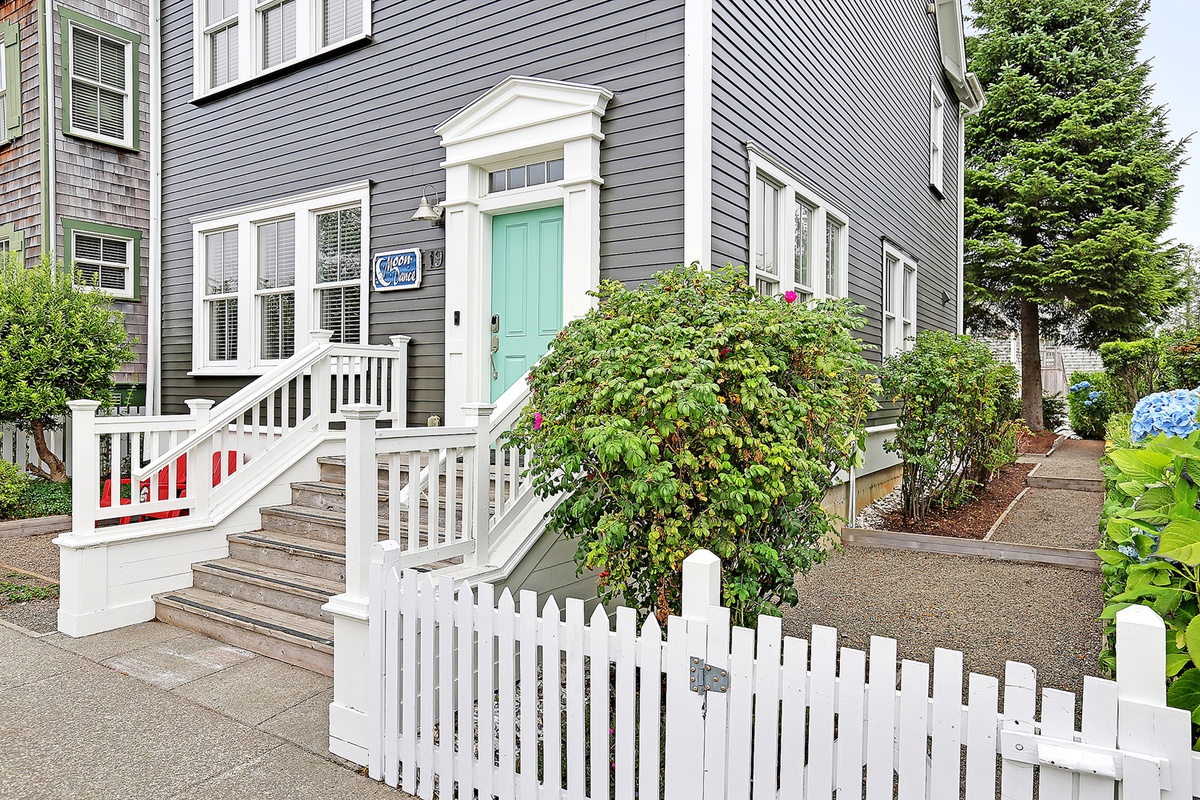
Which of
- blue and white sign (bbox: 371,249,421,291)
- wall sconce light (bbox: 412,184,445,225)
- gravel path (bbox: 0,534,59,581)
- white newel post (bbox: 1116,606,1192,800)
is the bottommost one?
gravel path (bbox: 0,534,59,581)

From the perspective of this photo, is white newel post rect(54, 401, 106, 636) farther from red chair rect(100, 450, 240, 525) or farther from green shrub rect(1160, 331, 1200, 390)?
green shrub rect(1160, 331, 1200, 390)

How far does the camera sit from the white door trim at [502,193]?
5617mm

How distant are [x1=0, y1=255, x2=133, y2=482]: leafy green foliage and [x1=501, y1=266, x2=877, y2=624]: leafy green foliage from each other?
22.1 feet

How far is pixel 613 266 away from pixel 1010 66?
16154mm

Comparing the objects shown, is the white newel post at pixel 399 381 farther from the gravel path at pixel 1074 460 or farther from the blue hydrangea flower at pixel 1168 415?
the gravel path at pixel 1074 460

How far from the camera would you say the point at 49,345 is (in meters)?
7.82

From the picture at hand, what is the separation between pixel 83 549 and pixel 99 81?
7.13m

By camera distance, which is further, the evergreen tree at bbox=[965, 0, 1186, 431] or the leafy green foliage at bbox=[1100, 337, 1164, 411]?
the evergreen tree at bbox=[965, 0, 1186, 431]

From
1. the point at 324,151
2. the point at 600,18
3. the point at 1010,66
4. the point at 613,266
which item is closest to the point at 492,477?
the point at 613,266

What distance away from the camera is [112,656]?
4.29 metres

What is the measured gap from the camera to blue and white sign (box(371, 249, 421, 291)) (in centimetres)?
674

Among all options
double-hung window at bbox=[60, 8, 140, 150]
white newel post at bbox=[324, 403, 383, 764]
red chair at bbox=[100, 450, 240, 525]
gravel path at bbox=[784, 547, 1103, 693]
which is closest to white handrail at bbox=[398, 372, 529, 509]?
white newel post at bbox=[324, 403, 383, 764]

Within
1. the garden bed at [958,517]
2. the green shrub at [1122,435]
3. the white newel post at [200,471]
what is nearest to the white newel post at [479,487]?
the white newel post at [200,471]

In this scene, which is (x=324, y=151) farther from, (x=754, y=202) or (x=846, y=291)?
(x=846, y=291)
